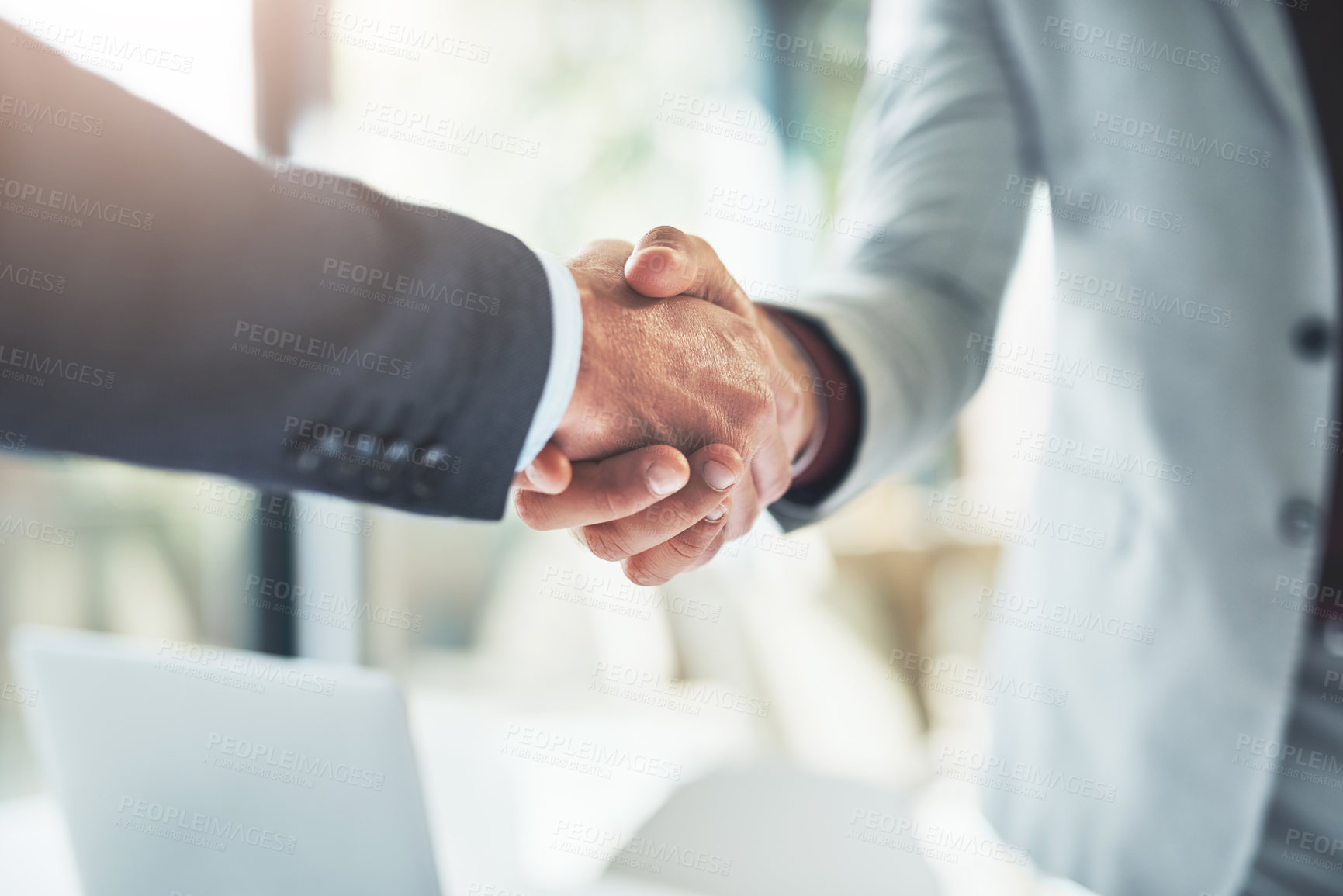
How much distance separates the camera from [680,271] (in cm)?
89

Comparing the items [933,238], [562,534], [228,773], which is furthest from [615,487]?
[562,534]

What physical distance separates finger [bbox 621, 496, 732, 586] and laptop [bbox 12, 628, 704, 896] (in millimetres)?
296

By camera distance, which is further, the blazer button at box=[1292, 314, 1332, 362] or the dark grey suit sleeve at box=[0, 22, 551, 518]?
the blazer button at box=[1292, 314, 1332, 362]

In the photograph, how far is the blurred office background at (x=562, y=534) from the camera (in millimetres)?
1720

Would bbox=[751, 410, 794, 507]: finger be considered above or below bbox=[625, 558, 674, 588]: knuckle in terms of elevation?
above

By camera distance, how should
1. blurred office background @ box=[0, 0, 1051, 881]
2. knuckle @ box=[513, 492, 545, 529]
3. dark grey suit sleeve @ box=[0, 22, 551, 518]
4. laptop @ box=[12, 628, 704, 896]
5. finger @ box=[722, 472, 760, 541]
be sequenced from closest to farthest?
dark grey suit sleeve @ box=[0, 22, 551, 518]
laptop @ box=[12, 628, 704, 896]
knuckle @ box=[513, 492, 545, 529]
finger @ box=[722, 472, 760, 541]
blurred office background @ box=[0, 0, 1051, 881]

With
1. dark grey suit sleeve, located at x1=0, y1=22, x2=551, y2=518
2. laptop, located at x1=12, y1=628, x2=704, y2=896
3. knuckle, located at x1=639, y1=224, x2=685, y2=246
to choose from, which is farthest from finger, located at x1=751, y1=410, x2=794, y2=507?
laptop, located at x1=12, y1=628, x2=704, y2=896

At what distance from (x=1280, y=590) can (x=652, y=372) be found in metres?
0.72

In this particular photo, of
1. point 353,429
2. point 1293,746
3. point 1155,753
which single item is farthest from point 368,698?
point 1293,746

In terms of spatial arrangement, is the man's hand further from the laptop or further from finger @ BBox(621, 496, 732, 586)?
the laptop

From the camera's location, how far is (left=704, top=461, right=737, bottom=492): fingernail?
2.85 feet

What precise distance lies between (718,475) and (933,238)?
562 millimetres

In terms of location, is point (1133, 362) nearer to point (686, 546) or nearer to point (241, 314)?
point (686, 546)

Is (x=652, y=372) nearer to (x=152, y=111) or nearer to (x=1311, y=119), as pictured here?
(x=152, y=111)
